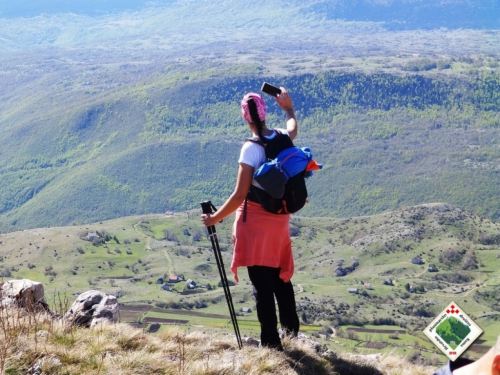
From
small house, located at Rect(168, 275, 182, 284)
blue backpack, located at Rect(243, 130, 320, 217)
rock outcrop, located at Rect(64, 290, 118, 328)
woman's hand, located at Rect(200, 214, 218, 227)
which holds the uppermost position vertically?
blue backpack, located at Rect(243, 130, 320, 217)

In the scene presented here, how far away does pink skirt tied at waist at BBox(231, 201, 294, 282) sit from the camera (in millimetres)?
8547

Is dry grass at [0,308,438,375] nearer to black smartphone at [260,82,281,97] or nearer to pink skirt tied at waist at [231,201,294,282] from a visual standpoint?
pink skirt tied at waist at [231,201,294,282]

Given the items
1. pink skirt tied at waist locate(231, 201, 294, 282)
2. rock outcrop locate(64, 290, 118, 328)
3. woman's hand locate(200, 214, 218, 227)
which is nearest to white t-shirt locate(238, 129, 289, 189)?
pink skirt tied at waist locate(231, 201, 294, 282)

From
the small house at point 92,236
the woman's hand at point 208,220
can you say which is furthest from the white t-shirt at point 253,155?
the small house at point 92,236

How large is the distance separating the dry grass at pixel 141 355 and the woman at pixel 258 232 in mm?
644

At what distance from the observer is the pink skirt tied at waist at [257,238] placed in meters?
8.55

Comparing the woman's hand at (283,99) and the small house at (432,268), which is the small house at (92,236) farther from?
the woman's hand at (283,99)

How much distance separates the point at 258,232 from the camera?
8.55m

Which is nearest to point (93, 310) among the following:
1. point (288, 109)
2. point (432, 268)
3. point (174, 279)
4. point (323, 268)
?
point (288, 109)

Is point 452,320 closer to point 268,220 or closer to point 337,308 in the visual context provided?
point 268,220

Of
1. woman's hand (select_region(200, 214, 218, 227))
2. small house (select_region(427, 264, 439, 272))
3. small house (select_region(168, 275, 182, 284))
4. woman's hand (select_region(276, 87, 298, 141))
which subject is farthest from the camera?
small house (select_region(427, 264, 439, 272))

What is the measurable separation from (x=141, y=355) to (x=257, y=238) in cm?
211

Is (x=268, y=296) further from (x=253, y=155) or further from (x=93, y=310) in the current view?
(x=93, y=310)

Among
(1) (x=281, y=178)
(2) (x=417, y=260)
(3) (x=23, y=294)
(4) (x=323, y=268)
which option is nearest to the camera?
(1) (x=281, y=178)
